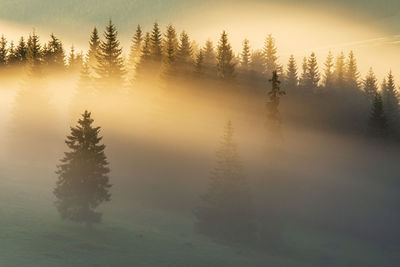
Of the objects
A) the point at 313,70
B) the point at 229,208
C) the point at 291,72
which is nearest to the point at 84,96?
the point at 229,208

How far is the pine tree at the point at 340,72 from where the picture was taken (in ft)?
444

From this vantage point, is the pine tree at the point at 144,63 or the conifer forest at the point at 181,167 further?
the pine tree at the point at 144,63

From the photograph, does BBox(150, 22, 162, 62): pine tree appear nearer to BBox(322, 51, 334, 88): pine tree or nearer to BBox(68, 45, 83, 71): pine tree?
BBox(68, 45, 83, 71): pine tree

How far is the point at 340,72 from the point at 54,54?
7469cm

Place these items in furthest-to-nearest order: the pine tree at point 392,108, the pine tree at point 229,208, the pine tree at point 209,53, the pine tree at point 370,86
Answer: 1. the pine tree at point 370,86
2. the pine tree at point 209,53
3. the pine tree at point 392,108
4. the pine tree at point 229,208

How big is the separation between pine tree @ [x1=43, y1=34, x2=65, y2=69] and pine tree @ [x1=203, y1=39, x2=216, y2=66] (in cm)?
3089

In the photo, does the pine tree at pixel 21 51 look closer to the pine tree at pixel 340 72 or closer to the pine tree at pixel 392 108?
the pine tree at pixel 392 108

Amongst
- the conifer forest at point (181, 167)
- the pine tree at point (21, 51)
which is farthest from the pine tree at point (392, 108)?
the pine tree at point (21, 51)

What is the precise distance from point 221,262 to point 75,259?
1202cm

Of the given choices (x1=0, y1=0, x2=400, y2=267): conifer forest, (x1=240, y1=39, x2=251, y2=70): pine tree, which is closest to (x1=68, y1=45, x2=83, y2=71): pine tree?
(x1=0, y1=0, x2=400, y2=267): conifer forest

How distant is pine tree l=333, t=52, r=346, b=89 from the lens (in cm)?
13524

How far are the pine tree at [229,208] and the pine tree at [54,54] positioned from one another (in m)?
52.7

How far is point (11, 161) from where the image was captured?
236ft

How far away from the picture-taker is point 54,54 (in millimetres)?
98938
